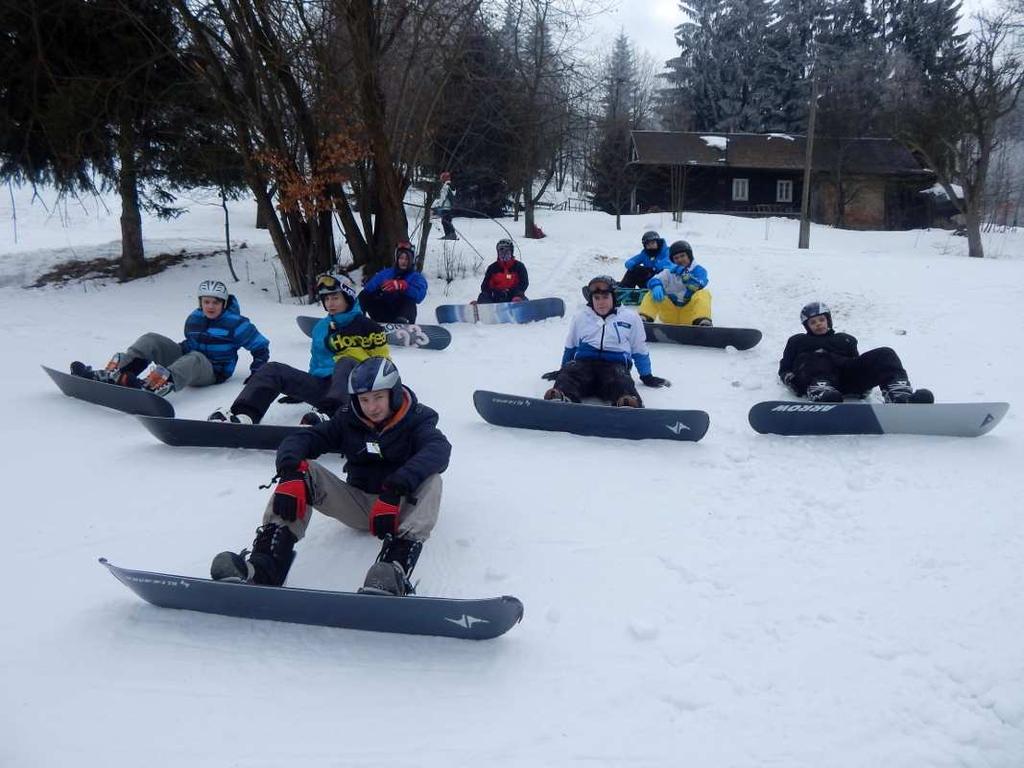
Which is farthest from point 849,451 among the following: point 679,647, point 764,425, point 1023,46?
point 1023,46

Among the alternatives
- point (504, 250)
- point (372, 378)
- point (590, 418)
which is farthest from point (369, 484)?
point (504, 250)

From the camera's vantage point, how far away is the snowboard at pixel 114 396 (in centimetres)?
528

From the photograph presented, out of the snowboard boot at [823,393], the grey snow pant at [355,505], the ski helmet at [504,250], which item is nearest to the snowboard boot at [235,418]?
the grey snow pant at [355,505]

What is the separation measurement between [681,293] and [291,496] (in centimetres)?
592

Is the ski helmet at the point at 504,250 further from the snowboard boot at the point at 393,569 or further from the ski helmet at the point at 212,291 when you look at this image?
the snowboard boot at the point at 393,569

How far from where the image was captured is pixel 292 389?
5.23m

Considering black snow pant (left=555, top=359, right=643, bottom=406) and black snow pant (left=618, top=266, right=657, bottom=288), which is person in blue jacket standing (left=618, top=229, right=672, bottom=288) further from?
black snow pant (left=555, top=359, right=643, bottom=406)

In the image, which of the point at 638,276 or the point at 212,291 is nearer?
the point at 212,291

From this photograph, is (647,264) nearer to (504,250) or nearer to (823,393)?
(504,250)

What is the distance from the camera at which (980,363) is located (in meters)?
6.54

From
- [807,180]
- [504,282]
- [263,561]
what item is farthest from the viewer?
[807,180]

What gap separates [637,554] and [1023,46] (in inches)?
917

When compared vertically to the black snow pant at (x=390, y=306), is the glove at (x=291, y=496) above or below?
below

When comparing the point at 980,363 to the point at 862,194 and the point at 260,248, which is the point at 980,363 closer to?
the point at 260,248
